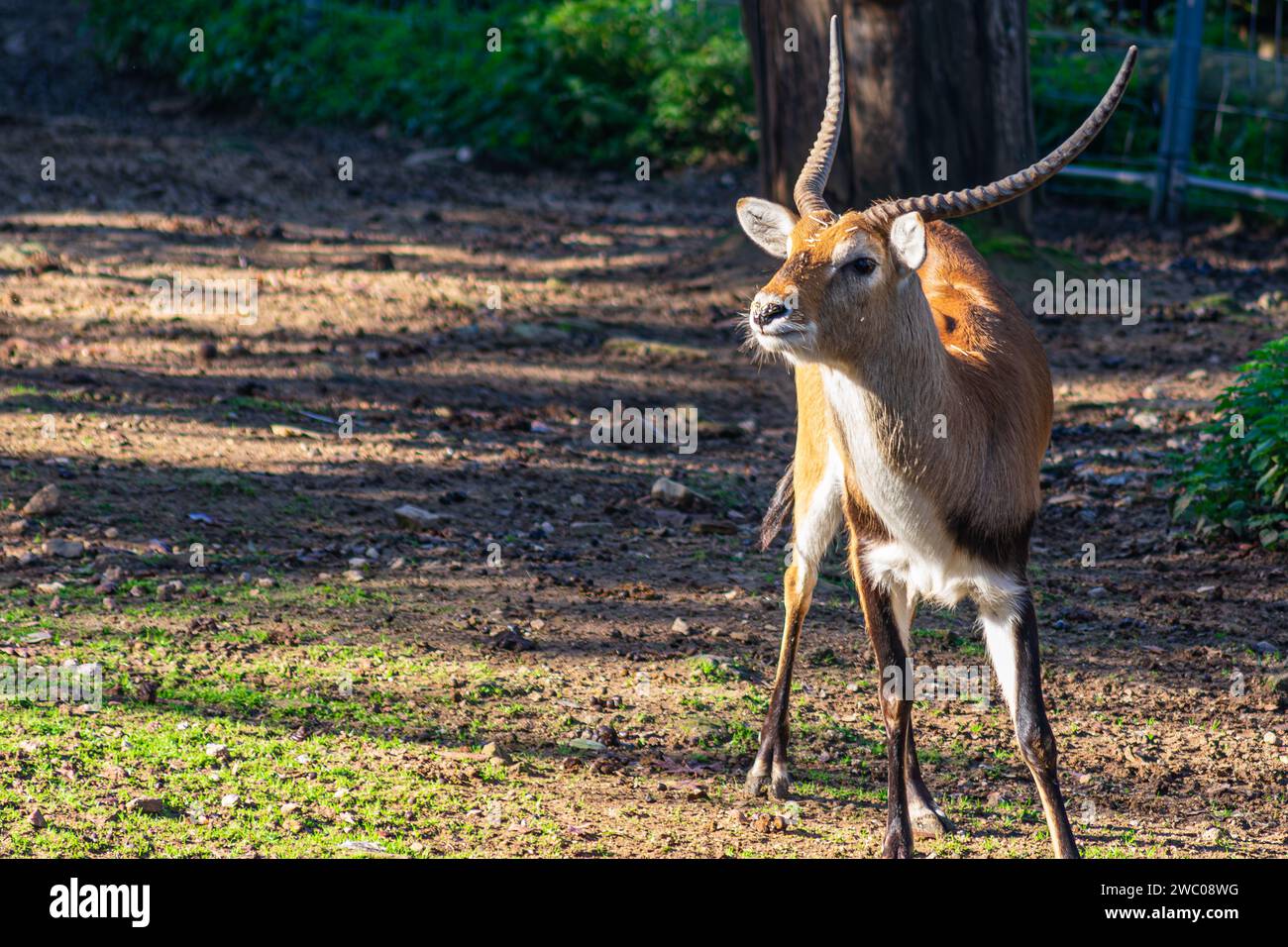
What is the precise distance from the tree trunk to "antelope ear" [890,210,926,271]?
17.9 feet

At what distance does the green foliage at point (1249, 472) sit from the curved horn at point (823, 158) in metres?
2.92

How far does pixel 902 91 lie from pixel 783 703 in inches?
223

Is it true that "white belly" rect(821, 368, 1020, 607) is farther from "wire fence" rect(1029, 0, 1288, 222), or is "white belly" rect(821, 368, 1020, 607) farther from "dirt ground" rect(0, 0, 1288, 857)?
"wire fence" rect(1029, 0, 1288, 222)

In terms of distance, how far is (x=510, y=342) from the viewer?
9.59 meters

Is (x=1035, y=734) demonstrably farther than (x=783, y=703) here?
No

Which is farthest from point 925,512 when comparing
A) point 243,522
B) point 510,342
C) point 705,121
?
point 705,121

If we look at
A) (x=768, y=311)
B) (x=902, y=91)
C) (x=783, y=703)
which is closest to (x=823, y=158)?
(x=768, y=311)

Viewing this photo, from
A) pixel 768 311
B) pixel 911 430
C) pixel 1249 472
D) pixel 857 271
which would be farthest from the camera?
pixel 1249 472

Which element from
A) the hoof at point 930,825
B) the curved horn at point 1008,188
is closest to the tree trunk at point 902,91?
the curved horn at point 1008,188

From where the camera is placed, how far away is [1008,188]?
14.8 feet

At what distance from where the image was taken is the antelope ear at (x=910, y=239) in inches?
172

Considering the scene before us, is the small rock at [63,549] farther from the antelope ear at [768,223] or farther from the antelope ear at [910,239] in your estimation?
the antelope ear at [910,239]

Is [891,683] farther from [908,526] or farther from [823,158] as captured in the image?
[823,158]

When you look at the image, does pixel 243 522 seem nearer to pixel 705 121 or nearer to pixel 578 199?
pixel 578 199
